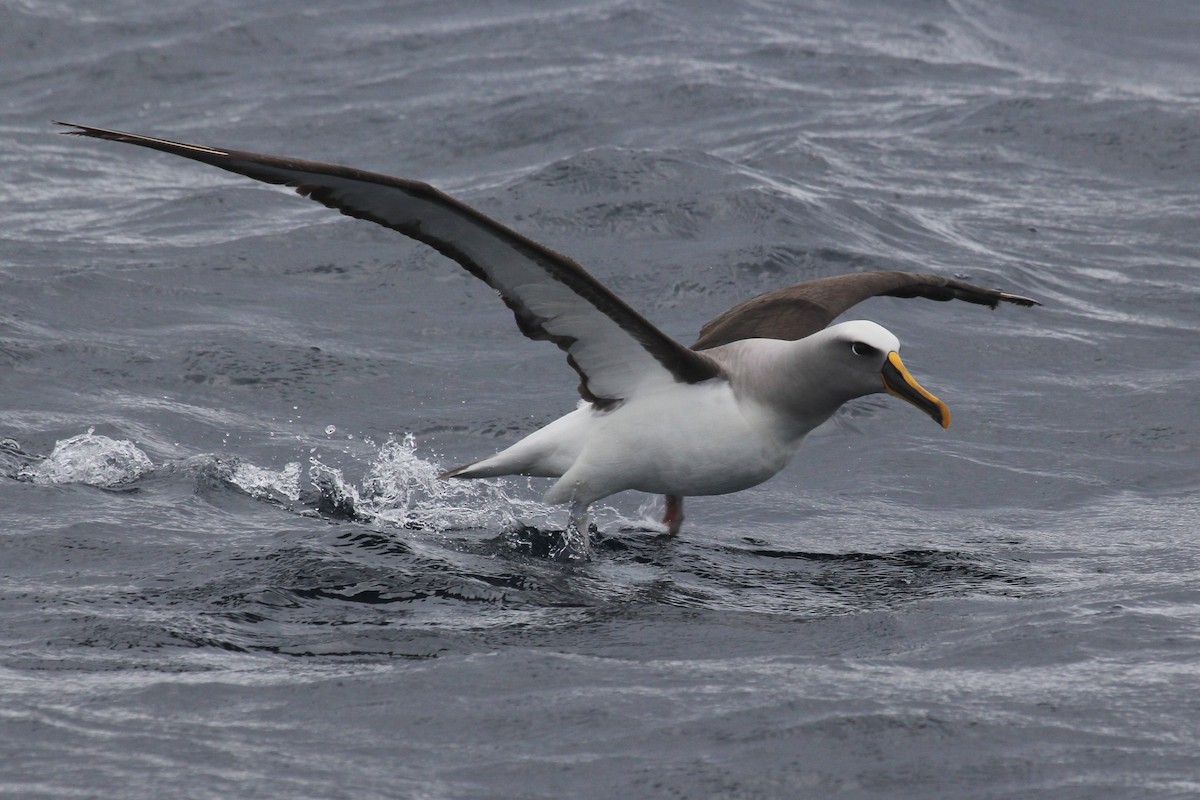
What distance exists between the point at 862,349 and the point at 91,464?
4.22 metres

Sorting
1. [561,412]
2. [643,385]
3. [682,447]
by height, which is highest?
[643,385]

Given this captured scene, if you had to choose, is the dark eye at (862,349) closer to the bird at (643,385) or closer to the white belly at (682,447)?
the bird at (643,385)

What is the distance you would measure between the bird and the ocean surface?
47cm

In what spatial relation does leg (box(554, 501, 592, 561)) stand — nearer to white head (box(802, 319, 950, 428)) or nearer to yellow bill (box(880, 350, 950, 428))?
white head (box(802, 319, 950, 428))

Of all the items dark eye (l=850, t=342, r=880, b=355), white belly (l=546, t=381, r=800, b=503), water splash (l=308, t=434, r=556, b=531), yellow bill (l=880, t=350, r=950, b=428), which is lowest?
water splash (l=308, t=434, r=556, b=531)

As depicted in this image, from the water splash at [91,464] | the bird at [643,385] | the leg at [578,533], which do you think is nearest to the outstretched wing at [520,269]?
the bird at [643,385]

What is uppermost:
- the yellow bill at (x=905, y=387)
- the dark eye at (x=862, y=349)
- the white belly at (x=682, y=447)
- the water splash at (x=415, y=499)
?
the dark eye at (x=862, y=349)

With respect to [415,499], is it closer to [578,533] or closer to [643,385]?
[578,533]

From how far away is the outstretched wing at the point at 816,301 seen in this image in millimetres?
8680

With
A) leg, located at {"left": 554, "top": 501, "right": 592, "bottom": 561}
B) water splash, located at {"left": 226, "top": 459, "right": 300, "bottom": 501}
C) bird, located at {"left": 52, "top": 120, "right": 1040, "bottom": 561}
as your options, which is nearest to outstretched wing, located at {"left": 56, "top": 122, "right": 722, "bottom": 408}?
bird, located at {"left": 52, "top": 120, "right": 1040, "bottom": 561}

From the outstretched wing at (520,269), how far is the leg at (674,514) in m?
0.73

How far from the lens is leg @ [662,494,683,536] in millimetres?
8352

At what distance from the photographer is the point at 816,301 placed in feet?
28.9

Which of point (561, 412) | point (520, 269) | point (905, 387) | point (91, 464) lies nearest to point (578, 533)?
point (520, 269)
